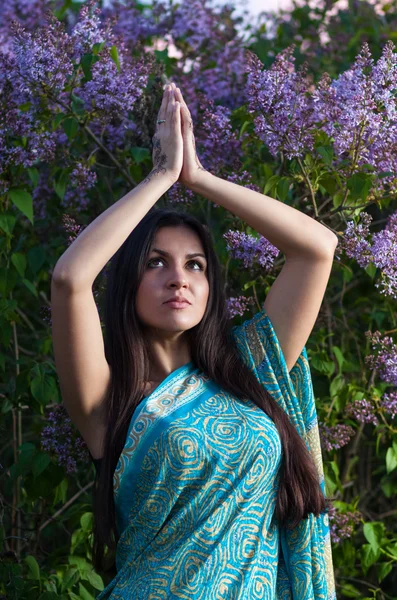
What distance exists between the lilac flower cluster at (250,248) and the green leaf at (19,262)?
0.62 metres

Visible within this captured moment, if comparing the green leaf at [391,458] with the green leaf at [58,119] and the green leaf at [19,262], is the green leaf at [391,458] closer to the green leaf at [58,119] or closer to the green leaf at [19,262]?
the green leaf at [19,262]

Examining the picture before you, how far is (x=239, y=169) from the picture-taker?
2.63 meters

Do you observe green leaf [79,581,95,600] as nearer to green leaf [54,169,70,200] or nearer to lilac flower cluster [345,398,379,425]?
lilac flower cluster [345,398,379,425]

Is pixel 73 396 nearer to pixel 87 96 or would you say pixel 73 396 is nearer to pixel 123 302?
pixel 123 302

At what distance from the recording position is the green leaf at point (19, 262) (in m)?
2.66

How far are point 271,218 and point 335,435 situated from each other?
2.83 ft

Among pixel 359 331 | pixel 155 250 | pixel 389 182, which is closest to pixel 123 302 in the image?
pixel 155 250

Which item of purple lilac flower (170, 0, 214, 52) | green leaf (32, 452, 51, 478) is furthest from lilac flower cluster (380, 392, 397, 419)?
purple lilac flower (170, 0, 214, 52)

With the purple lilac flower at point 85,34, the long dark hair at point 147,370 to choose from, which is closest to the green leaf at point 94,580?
the long dark hair at point 147,370

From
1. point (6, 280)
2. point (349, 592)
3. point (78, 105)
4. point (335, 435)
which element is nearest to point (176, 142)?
point (78, 105)

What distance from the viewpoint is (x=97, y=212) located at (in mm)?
3047

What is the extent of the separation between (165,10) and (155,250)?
6.32 ft

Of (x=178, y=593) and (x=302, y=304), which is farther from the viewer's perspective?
(x=302, y=304)

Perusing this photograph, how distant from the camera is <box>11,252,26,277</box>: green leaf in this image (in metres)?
2.66
